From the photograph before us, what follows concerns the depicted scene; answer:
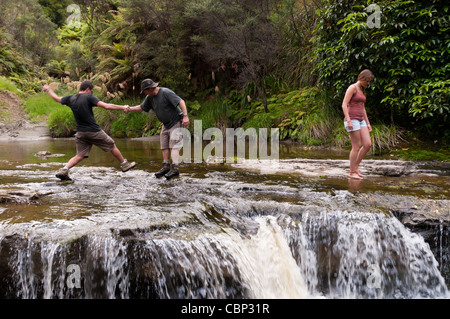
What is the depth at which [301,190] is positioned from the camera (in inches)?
225

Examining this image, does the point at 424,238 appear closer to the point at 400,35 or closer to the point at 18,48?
the point at 400,35

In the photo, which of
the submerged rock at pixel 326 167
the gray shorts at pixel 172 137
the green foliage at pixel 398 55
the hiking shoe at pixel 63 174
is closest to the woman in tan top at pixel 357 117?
the submerged rock at pixel 326 167

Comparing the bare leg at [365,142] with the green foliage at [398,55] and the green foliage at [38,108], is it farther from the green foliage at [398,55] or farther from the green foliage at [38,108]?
the green foliage at [38,108]

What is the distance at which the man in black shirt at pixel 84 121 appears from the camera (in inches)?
257

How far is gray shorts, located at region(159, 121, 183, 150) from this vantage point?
6938mm

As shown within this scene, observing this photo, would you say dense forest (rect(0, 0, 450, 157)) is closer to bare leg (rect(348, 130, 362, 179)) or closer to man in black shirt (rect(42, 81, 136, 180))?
bare leg (rect(348, 130, 362, 179))

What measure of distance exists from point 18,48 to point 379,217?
29702 mm

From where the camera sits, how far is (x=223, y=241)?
173 inches

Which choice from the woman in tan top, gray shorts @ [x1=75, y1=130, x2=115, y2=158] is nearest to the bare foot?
the woman in tan top

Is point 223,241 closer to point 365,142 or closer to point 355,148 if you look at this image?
point 355,148

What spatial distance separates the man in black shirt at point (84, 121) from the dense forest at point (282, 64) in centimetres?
670

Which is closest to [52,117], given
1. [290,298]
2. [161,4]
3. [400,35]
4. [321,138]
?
[161,4]

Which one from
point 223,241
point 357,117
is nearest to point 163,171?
point 223,241

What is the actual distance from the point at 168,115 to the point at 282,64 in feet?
32.0
